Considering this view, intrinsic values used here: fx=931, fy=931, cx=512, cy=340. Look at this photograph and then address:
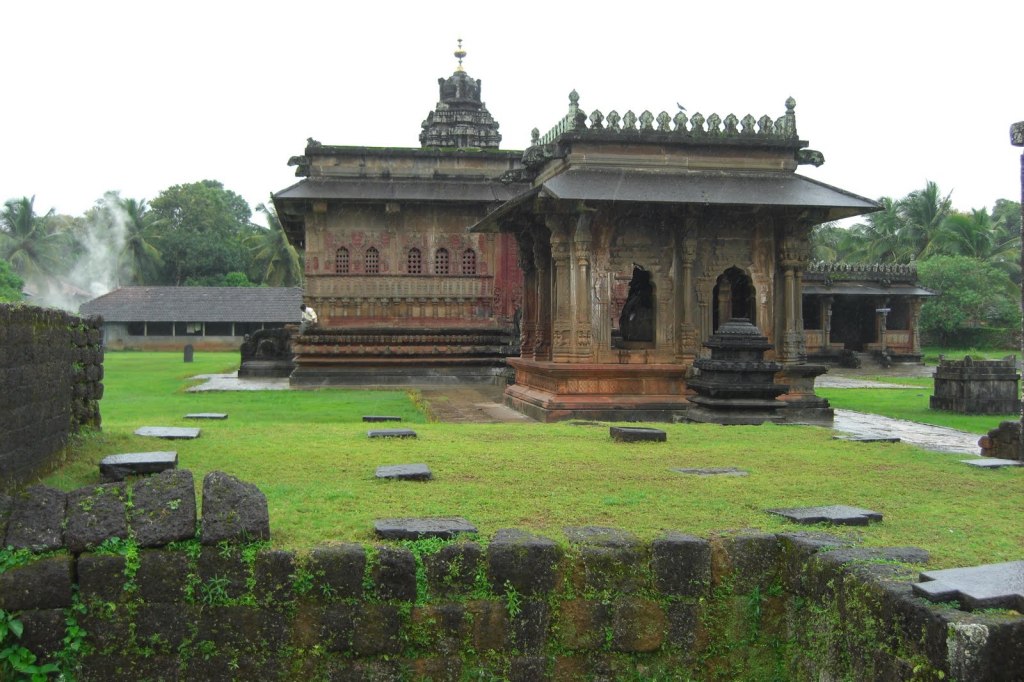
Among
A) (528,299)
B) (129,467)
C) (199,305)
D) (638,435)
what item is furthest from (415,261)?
(199,305)

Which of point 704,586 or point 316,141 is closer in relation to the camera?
point 704,586

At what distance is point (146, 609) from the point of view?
14.7ft

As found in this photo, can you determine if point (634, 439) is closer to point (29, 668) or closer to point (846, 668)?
point (846, 668)

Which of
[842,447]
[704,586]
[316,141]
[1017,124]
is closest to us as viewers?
[704,586]

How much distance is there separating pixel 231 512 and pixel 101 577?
25.8 inches

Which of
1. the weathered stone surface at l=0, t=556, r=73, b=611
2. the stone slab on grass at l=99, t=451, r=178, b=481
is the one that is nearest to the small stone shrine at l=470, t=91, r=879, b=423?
the stone slab on grass at l=99, t=451, r=178, b=481

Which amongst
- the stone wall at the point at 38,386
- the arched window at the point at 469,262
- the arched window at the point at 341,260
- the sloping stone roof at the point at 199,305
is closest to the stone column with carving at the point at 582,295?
the stone wall at the point at 38,386

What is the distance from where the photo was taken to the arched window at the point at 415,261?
85.6 feet

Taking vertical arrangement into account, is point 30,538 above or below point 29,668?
above

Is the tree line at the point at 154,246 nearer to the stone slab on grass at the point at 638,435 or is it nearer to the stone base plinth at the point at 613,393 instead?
the stone base plinth at the point at 613,393

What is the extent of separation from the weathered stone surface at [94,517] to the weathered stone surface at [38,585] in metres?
0.11

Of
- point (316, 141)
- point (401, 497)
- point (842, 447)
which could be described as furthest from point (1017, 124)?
point (316, 141)

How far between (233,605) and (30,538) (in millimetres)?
1003

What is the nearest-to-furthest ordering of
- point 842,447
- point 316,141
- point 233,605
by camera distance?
1. point 233,605
2. point 842,447
3. point 316,141
